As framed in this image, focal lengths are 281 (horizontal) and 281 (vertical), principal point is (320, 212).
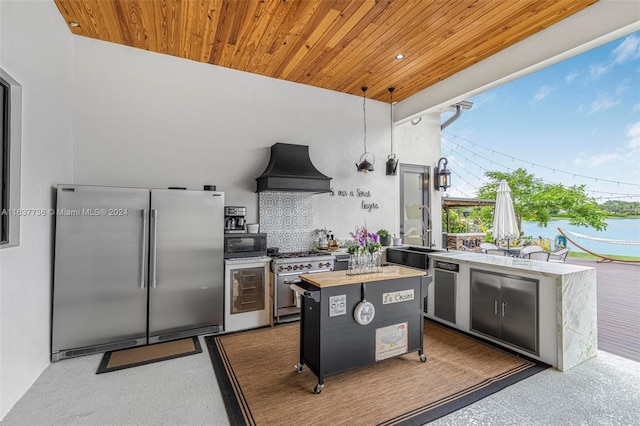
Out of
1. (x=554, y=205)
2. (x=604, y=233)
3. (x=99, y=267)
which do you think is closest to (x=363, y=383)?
(x=99, y=267)

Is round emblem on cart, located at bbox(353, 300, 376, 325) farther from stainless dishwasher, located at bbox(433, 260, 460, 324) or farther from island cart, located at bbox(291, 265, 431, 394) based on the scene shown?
stainless dishwasher, located at bbox(433, 260, 460, 324)

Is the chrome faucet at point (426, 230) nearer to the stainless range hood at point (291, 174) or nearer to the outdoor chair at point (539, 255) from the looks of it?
the outdoor chair at point (539, 255)

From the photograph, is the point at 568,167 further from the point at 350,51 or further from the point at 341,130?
the point at 350,51

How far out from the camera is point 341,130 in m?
5.07

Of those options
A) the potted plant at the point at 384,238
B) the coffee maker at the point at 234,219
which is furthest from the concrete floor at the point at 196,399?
the potted plant at the point at 384,238

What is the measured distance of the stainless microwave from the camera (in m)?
3.64

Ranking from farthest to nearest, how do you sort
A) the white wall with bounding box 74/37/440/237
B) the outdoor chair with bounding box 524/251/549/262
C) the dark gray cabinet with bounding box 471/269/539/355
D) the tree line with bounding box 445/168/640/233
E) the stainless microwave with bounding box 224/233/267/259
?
1. the tree line with bounding box 445/168/640/233
2. the outdoor chair with bounding box 524/251/549/262
3. the stainless microwave with bounding box 224/233/267/259
4. the white wall with bounding box 74/37/440/237
5. the dark gray cabinet with bounding box 471/269/539/355

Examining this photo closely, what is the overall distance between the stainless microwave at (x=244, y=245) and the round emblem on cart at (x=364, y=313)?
1.80 metres

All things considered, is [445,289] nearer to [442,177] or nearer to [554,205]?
[442,177]

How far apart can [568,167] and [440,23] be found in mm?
10431

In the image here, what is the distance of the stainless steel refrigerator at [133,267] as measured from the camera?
2830 millimetres

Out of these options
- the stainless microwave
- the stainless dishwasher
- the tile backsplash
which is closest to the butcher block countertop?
the stainless dishwasher

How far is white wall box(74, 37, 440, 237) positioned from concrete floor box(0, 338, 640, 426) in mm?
2193

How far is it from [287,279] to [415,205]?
340cm
